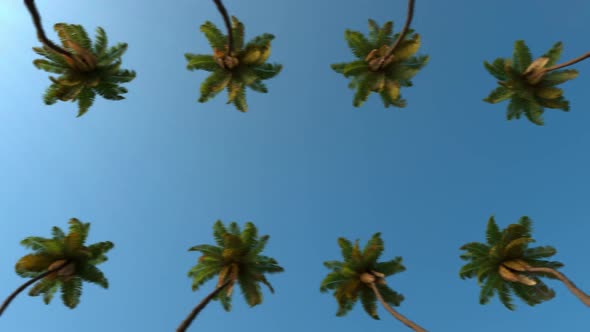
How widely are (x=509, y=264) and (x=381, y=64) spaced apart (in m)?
9.34

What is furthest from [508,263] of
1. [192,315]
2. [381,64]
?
[192,315]

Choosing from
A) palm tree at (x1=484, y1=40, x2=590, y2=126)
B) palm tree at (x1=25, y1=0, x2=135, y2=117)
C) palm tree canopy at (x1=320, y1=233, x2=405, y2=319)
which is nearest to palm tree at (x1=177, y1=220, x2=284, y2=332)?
A: palm tree canopy at (x1=320, y1=233, x2=405, y2=319)

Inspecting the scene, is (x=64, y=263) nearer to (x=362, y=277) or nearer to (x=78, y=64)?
(x=78, y=64)

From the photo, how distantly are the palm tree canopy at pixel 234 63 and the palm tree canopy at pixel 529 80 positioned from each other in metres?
9.13

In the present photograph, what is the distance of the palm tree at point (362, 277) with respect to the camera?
20.5m

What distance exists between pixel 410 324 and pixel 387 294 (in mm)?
6993

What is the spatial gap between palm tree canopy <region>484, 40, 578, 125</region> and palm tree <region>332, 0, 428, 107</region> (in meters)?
3.18

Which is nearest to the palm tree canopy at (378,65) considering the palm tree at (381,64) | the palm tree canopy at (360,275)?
the palm tree at (381,64)

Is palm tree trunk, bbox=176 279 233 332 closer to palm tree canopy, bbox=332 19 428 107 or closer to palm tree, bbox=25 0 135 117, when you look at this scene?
palm tree, bbox=25 0 135 117

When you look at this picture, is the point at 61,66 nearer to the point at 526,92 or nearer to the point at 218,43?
the point at 218,43

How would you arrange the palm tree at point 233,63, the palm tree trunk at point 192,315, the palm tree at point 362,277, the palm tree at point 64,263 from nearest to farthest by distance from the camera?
the palm tree trunk at point 192,315, the palm tree at point 64,263, the palm tree at point 233,63, the palm tree at point 362,277

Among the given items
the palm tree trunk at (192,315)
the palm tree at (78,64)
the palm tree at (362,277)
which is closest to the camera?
the palm tree trunk at (192,315)

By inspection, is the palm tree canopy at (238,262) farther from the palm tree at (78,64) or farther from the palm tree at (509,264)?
the palm tree at (509,264)

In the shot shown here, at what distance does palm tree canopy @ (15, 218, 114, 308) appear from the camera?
61.5 feet
